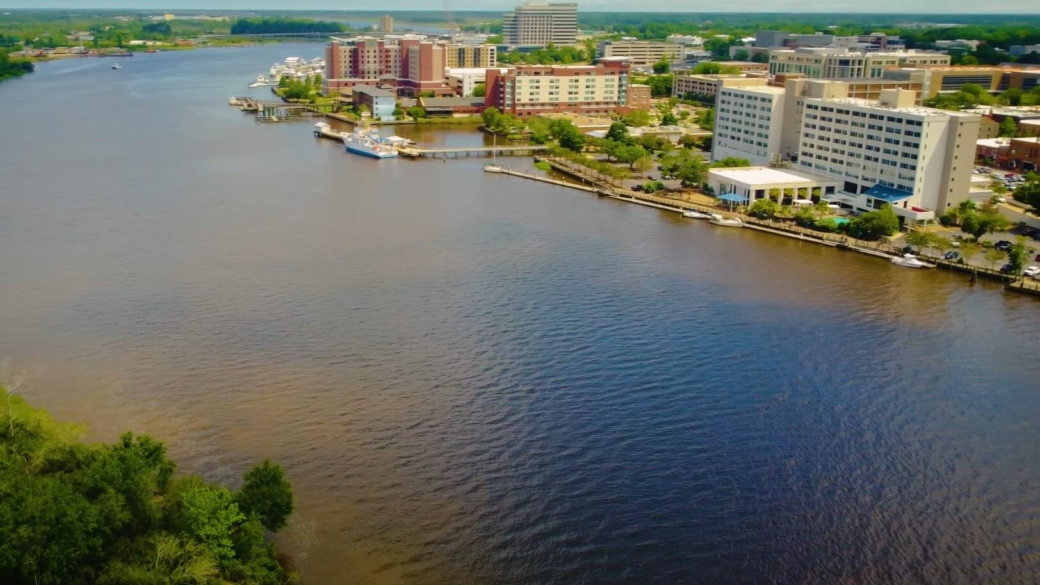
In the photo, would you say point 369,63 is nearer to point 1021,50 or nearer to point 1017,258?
point 1017,258

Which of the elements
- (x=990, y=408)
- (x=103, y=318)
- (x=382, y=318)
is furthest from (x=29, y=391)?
(x=990, y=408)

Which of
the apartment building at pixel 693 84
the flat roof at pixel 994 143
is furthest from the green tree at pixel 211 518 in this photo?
the apartment building at pixel 693 84

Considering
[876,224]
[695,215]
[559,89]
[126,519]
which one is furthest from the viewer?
[559,89]

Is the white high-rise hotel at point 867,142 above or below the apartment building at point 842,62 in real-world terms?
below

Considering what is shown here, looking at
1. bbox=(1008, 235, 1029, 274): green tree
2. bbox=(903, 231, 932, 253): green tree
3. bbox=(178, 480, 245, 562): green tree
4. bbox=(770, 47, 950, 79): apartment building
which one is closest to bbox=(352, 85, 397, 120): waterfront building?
bbox=(770, 47, 950, 79): apartment building

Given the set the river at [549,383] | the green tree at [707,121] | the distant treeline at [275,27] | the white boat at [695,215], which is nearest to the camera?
the river at [549,383]

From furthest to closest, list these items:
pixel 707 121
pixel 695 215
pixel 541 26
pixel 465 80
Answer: pixel 541 26
pixel 465 80
pixel 707 121
pixel 695 215

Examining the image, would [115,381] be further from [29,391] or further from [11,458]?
[11,458]

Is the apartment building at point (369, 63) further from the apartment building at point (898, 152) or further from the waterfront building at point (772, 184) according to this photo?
the apartment building at point (898, 152)

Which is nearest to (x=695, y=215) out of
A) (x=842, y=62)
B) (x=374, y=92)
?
(x=842, y=62)
